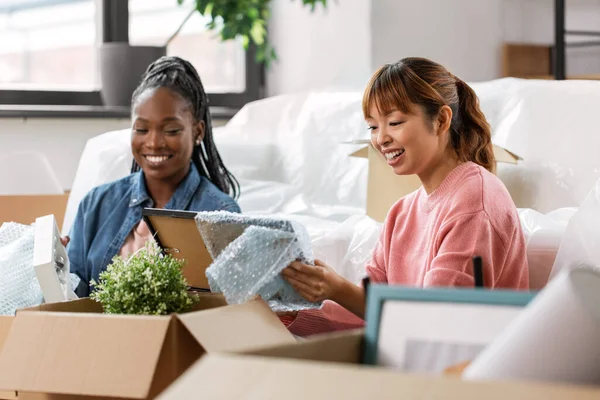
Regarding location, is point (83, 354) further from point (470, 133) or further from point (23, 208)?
point (23, 208)

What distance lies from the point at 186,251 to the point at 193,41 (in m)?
2.21

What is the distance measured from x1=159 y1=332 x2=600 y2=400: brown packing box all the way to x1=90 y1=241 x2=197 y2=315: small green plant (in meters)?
0.55

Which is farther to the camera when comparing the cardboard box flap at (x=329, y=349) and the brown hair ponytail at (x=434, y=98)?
the brown hair ponytail at (x=434, y=98)

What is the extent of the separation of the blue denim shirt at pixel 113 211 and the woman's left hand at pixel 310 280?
1.75 ft

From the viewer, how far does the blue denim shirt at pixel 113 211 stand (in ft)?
6.12

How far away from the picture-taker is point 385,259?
5.07 ft

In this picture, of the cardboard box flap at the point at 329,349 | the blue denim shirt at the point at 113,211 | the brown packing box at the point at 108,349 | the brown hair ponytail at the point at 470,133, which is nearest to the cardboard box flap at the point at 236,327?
the brown packing box at the point at 108,349

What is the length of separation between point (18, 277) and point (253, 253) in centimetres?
45

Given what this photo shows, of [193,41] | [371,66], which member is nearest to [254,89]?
[193,41]

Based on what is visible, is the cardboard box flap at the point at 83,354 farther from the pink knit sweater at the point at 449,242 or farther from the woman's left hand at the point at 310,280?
the pink knit sweater at the point at 449,242

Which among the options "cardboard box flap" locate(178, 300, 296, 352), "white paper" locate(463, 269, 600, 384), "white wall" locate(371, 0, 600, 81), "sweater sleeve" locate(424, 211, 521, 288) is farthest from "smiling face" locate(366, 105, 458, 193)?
"white wall" locate(371, 0, 600, 81)

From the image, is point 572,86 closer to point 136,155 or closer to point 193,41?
point 136,155

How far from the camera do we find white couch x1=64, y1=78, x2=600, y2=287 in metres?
1.78

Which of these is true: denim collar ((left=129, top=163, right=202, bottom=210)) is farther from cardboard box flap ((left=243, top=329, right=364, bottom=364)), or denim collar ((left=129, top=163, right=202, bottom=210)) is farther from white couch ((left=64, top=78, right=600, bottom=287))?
cardboard box flap ((left=243, top=329, right=364, bottom=364))
